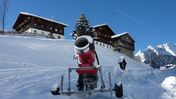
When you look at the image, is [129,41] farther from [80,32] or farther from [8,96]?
[8,96]

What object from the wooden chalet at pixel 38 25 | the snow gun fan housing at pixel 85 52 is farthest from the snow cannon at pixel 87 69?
the wooden chalet at pixel 38 25

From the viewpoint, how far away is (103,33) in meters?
97.4

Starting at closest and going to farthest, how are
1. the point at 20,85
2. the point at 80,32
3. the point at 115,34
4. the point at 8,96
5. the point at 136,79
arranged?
the point at 8,96
the point at 20,85
the point at 136,79
the point at 80,32
the point at 115,34

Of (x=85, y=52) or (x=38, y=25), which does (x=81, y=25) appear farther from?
(x=85, y=52)

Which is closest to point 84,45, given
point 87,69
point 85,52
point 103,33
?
point 85,52

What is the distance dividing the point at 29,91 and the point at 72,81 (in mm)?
2651

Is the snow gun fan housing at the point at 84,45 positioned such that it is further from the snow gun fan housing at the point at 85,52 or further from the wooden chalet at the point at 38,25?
the wooden chalet at the point at 38,25

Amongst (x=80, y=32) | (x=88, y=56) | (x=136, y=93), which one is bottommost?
(x=136, y=93)

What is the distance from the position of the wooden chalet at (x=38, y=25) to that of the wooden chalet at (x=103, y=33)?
385 inches

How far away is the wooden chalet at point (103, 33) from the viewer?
95.1 m

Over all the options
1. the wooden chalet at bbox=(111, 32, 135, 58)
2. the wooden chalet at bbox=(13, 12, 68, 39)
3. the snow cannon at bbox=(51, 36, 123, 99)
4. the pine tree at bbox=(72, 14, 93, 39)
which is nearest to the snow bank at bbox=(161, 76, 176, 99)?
the snow cannon at bbox=(51, 36, 123, 99)

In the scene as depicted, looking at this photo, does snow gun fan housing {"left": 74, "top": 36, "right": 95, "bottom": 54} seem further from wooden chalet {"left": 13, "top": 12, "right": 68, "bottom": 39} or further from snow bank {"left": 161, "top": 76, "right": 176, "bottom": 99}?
wooden chalet {"left": 13, "top": 12, "right": 68, "bottom": 39}

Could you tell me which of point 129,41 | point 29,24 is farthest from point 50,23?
point 129,41

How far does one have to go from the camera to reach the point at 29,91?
10.6 meters
